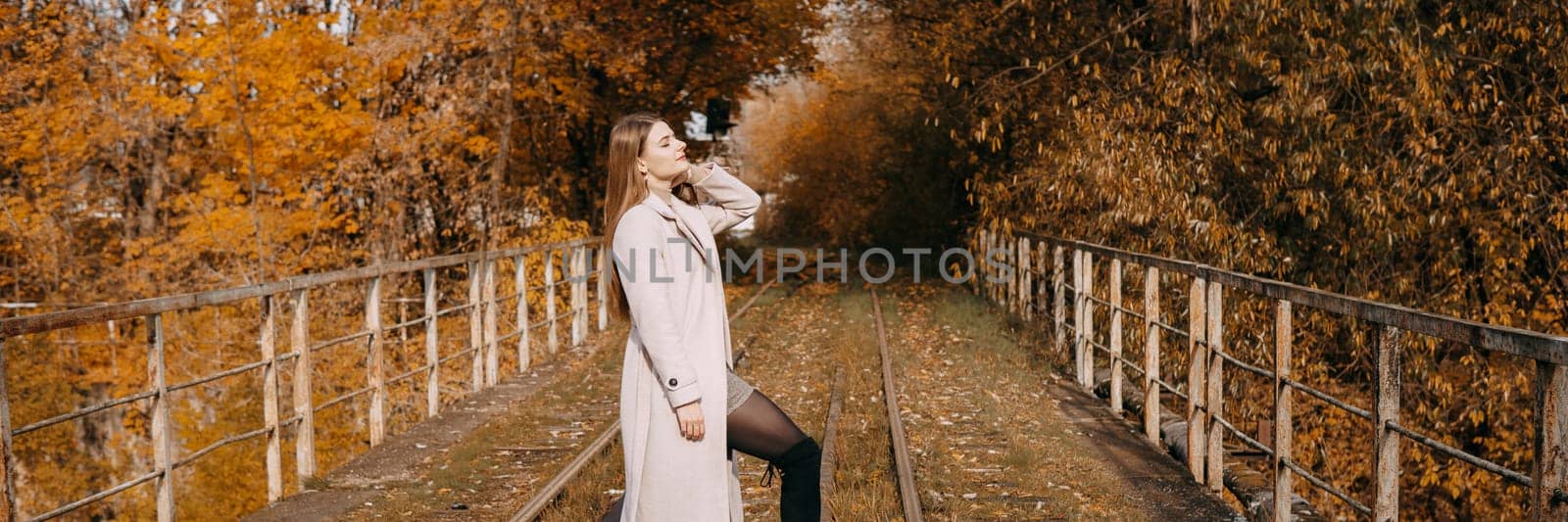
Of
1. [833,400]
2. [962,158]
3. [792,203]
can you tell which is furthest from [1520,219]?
[792,203]

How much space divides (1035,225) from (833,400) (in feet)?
22.2

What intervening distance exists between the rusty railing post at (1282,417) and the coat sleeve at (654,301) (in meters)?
3.27

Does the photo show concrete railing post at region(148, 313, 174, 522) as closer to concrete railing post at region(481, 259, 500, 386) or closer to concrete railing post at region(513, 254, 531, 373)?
concrete railing post at region(481, 259, 500, 386)

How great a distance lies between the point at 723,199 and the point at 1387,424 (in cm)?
256

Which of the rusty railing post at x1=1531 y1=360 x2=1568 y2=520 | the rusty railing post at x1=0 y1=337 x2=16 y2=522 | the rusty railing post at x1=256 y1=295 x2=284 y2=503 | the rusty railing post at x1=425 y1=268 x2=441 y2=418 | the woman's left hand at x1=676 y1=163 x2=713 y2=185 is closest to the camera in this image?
the rusty railing post at x1=1531 y1=360 x2=1568 y2=520

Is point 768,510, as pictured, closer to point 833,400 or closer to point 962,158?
point 833,400

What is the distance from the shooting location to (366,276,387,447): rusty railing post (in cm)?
848

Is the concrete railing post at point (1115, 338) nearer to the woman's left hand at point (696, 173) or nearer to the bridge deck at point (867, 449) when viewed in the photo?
the bridge deck at point (867, 449)

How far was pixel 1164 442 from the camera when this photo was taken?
808cm

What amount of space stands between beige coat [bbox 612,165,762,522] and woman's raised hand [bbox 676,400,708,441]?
0.03 metres

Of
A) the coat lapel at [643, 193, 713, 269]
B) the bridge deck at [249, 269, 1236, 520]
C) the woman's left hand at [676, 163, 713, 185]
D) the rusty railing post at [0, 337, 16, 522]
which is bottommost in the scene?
the bridge deck at [249, 269, 1236, 520]

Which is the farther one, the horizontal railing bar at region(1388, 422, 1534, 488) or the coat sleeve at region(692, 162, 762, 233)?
the coat sleeve at region(692, 162, 762, 233)

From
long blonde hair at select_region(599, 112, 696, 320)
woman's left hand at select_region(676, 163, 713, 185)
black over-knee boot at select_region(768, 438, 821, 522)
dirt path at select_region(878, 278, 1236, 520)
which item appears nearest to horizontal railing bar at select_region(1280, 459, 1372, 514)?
dirt path at select_region(878, 278, 1236, 520)

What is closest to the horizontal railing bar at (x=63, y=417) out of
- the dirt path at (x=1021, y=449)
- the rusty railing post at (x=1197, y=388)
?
the dirt path at (x=1021, y=449)
